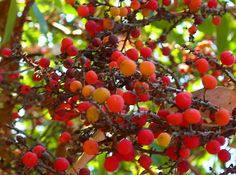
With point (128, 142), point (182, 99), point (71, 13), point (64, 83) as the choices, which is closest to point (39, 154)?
point (64, 83)

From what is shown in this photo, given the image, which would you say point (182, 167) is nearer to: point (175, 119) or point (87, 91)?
point (175, 119)

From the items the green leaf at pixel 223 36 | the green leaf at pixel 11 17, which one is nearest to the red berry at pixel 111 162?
the green leaf at pixel 11 17

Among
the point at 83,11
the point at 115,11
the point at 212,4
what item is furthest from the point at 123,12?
the point at 212,4

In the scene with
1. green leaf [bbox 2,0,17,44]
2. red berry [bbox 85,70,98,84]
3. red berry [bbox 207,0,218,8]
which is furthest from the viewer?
green leaf [bbox 2,0,17,44]

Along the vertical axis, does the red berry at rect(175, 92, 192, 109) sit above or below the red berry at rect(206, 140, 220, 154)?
above

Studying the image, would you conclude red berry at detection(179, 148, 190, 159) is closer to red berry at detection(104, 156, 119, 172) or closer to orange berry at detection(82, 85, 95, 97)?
red berry at detection(104, 156, 119, 172)

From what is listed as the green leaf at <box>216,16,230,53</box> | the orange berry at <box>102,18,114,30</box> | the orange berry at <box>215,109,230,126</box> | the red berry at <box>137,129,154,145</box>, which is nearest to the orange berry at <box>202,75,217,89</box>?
the orange berry at <box>215,109,230,126</box>
